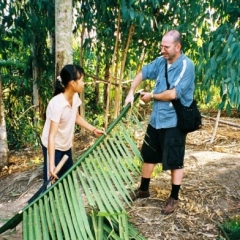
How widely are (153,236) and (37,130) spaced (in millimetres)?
2832

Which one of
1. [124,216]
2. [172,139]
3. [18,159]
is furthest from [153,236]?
[18,159]

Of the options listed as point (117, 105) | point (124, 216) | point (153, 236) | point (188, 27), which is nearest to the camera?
point (124, 216)

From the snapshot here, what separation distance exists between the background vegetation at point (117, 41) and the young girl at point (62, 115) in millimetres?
914

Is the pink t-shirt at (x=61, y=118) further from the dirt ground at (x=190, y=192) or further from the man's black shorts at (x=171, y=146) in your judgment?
the dirt ground at (x=190, y=192)

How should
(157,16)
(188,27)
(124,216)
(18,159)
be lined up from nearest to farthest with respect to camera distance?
1. (124,216)
2. (188,27)
3. (157,16)
4. (18,159)

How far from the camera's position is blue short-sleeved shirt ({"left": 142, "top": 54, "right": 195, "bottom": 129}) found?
260cm

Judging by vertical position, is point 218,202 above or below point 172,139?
below

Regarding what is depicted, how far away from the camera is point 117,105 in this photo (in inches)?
190

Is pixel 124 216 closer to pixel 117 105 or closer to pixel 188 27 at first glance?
pixel 188 27

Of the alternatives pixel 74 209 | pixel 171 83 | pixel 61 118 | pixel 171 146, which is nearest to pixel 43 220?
pixel 74 209

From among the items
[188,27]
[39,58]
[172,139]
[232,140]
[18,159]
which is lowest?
[18,159]

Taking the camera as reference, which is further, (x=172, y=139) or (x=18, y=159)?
(x=18, y=159)

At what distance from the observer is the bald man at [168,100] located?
259cm

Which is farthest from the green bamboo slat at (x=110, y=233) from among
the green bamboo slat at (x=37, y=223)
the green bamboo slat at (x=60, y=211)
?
the green bamboo slat at (x=37, y=223)
